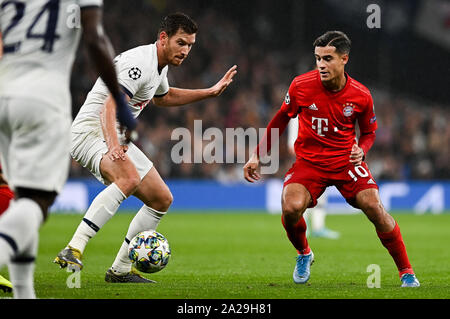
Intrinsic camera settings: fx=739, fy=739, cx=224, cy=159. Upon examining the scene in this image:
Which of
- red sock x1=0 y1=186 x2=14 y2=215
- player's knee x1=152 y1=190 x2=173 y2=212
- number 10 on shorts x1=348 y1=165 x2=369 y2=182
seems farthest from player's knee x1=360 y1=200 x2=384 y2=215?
red sock x1=0 y1=186 x2=14 y2=215

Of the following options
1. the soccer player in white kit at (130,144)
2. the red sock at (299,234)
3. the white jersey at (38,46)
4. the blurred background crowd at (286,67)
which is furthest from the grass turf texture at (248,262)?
the blurred background crowd at (286,67)

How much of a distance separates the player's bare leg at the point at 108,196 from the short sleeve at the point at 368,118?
200 cm

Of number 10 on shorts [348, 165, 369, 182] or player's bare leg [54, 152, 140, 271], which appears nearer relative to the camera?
player's bare leg [54, 152, 140, 271]

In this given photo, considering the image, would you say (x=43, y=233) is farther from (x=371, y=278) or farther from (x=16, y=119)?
(x=16, y=119)

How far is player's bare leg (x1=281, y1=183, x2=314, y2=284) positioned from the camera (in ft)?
20.4

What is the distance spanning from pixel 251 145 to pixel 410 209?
4.55 meters

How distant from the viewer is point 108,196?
593cm

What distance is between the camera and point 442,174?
20.1m

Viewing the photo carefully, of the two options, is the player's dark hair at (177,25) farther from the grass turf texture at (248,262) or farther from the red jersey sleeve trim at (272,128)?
the grass turf texture at (248,262)

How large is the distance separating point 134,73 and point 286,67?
1741 cm

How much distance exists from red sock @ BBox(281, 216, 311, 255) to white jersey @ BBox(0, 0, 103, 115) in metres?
2.79

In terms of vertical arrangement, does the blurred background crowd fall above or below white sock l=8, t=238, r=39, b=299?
above

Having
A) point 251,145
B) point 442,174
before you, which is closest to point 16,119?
point 251,145

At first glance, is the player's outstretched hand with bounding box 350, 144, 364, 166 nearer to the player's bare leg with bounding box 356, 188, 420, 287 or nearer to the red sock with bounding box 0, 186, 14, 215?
the player's bare leg with bounding box 356, 188, 420, 287
